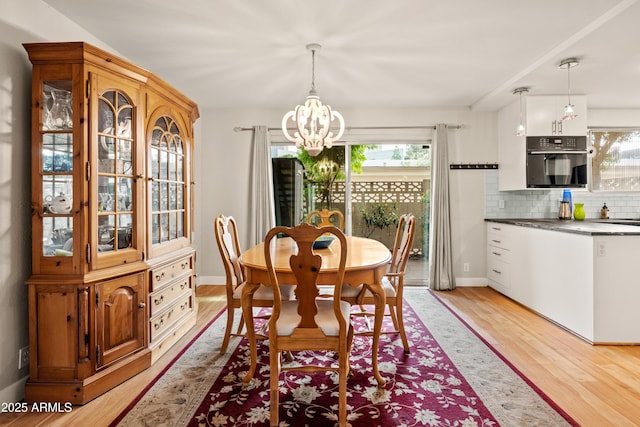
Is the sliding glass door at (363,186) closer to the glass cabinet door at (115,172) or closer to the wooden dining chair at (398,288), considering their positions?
the wooden dining chair at (398,288)

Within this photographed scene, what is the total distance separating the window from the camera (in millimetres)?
4707

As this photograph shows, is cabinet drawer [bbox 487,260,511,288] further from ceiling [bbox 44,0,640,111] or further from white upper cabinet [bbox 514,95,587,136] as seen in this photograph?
ceiling [bbox 44,0,640,111]

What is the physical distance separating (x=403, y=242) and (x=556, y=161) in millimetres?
2587

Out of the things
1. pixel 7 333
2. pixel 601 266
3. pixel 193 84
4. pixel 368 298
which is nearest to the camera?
pixel 7 333

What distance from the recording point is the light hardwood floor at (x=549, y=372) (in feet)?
6.28

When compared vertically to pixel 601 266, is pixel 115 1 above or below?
above

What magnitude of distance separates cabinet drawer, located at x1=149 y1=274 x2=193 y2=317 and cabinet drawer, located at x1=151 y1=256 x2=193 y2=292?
0.04 metres

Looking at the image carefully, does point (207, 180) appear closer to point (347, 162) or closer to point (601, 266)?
point (347, 162)

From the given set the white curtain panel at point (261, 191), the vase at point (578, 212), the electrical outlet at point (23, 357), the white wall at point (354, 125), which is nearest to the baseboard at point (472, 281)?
the white wall at point (354, 125)

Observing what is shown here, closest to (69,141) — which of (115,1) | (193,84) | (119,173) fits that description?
(119,173)

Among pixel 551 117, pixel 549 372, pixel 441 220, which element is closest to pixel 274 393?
pixel 549 372

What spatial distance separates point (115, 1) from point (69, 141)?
100cm

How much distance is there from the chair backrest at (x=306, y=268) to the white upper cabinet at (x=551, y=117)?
3527mm

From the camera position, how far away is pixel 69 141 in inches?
84.0
